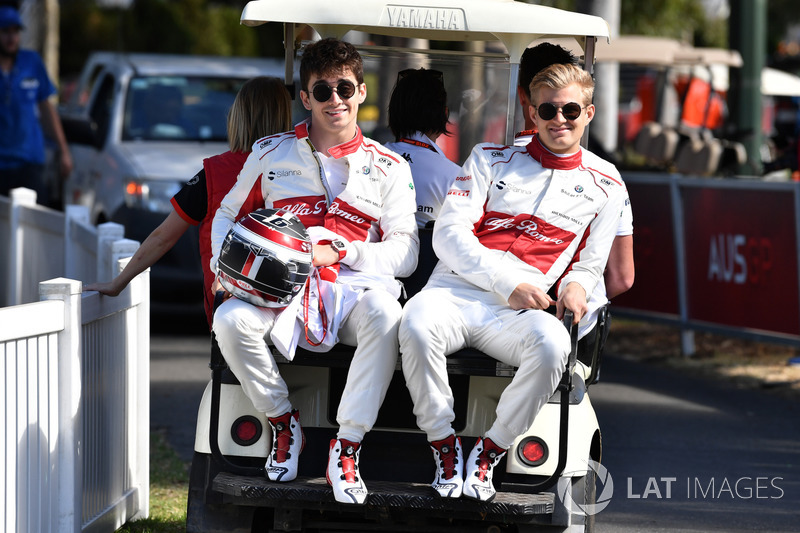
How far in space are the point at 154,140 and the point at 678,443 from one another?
5526 mm

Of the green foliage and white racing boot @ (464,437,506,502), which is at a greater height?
the green foliage

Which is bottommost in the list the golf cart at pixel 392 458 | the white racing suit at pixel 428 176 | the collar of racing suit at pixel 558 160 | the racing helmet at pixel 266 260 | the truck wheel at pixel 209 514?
the truck wheel at pixel 209 514

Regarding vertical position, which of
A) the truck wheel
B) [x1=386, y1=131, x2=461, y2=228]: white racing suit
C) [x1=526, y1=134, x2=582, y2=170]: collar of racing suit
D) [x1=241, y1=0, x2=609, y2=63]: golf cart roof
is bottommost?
the truck wheel

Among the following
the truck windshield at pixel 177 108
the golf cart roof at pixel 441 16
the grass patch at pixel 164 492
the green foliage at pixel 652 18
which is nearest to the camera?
the golf cart roof at pixel 441 16

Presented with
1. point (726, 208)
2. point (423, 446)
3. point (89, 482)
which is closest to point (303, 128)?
point (423, 446)

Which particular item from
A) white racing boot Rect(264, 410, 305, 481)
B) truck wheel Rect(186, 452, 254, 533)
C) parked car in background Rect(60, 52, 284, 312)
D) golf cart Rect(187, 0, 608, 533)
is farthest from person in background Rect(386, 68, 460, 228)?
parked car in background Rect(60, 52, 284, 312)

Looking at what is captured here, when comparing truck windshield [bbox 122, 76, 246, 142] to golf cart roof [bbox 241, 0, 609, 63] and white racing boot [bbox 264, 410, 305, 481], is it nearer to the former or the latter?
golf cart roof [bbox 241, 0, 609, 63]

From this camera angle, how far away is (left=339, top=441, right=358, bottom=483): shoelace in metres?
4.01

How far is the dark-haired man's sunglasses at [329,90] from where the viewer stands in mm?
4543

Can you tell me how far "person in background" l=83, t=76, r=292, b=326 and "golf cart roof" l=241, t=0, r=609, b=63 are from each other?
1.36ft

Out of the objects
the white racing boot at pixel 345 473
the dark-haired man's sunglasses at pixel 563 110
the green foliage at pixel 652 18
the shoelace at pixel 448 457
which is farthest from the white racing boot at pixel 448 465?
the green foliage at pixel 652 18

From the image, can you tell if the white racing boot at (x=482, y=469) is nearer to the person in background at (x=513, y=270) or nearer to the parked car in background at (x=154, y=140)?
the person in background at (x=513, y=270)

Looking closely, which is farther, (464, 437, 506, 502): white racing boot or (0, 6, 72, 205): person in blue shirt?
(0, 6, 72, 205): person in blue shirt

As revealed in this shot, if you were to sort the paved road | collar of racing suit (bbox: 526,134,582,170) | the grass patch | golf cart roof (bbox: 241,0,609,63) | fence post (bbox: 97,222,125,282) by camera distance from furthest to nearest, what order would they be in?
the paved road → fence post (bbox: 97,222,125,282) → the grass patch → golf cart roof (bbox: 241,0,609,63) → collar of racing suit (bbox: 526,134,582,170)
